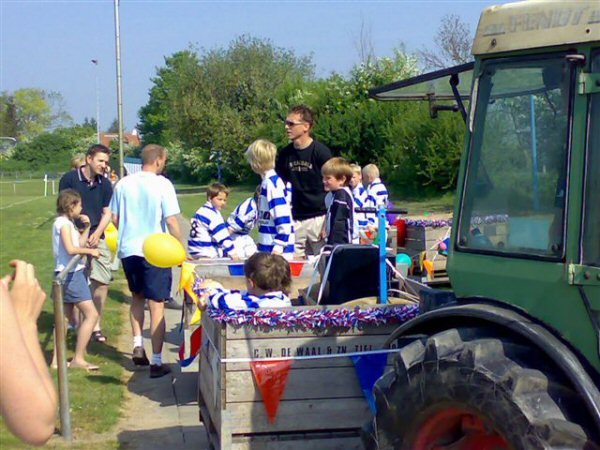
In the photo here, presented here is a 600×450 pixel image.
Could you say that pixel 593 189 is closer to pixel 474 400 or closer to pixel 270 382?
pixel 474 400

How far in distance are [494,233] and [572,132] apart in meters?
0.60

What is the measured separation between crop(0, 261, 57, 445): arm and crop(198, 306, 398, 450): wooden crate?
2934mm

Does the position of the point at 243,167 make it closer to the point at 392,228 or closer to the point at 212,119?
the point at 212,119

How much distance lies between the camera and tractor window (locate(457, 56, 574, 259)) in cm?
368

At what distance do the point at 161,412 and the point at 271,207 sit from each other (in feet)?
5.70

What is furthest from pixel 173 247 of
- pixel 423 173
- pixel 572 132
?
pixel 423 173

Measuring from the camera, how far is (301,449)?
5125 mm

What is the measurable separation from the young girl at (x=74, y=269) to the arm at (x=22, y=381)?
228 inches

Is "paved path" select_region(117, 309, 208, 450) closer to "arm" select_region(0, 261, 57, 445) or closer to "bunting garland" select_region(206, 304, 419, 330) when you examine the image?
"bunting garland" select_region(206, 304, 419, 330)

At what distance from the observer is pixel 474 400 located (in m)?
3.55

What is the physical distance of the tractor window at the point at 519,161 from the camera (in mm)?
3676

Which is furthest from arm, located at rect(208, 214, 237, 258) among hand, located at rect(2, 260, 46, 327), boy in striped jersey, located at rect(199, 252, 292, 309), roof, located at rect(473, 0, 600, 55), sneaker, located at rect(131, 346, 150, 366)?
hand, located at rect(2, 260, 46, 327)

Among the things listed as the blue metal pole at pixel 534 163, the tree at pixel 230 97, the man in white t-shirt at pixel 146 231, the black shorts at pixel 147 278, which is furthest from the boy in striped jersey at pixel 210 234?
the tree at pixel 230 97

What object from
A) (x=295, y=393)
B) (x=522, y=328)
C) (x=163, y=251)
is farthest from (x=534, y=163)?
(x=163, y=251)
